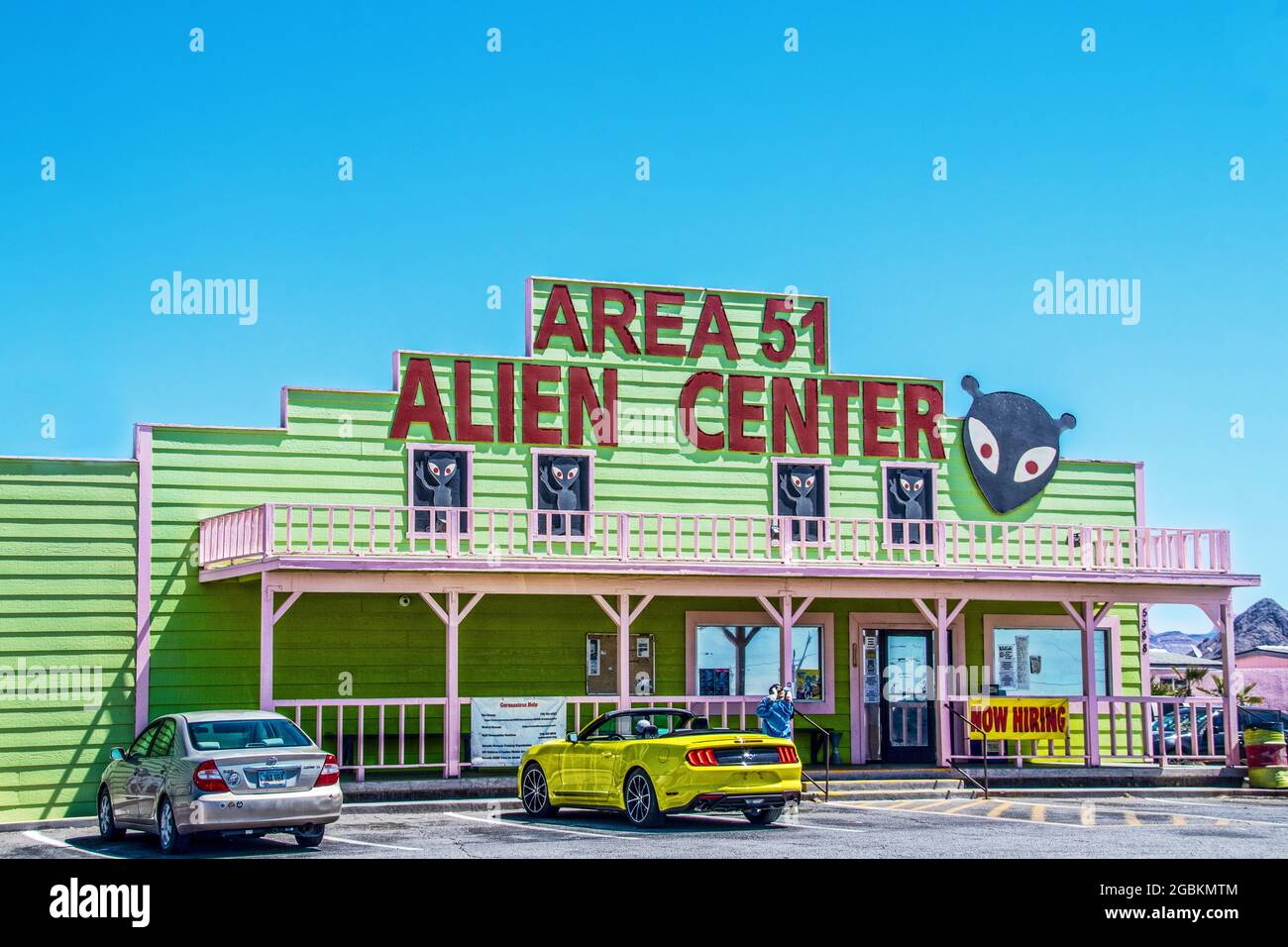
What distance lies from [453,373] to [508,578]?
4340mm

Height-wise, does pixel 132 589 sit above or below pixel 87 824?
above

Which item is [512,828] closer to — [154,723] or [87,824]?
[154,723]

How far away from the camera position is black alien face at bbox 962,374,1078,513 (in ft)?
94.3

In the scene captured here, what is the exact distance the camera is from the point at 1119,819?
19.8 metres

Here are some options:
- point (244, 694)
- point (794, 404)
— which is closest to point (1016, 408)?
point (794, 404)

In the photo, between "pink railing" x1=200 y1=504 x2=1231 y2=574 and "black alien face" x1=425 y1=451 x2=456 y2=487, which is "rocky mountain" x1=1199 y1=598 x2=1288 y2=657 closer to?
"pink railing" x1=200 y1=504 x2=1231 y2=574

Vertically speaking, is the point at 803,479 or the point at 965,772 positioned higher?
the point at 803,479

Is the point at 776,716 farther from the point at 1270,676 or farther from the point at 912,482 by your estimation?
the point at 1270,676

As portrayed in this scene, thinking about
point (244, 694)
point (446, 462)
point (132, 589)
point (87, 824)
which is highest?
point (446, 462)

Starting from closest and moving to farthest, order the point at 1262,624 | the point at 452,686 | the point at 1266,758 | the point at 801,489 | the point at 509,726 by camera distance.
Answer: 1. the point at 452,686
2. the point at 509,726
3. the point at 1266,758
4. the point at 801,489
5. the point at 1262,624

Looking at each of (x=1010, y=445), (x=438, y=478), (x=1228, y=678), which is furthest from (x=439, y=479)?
(x=1228, y=678)

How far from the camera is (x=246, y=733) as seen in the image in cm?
1669

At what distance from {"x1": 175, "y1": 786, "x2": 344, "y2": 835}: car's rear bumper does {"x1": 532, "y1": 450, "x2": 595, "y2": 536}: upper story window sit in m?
10.3

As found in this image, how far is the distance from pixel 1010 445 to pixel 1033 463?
55 cm
